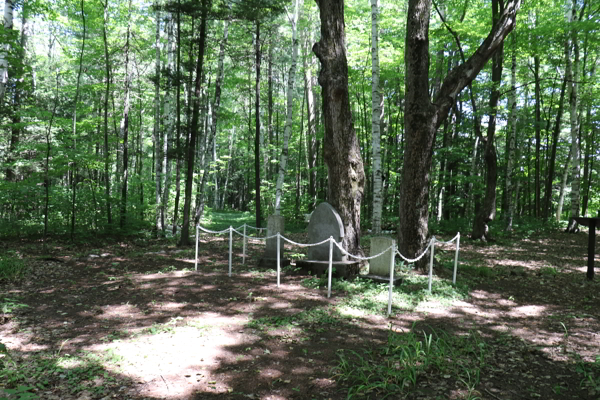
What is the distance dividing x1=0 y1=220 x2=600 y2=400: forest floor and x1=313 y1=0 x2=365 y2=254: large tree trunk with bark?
5.39ft

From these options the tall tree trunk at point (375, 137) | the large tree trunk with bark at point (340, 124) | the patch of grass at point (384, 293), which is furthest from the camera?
the tall tree trunk at point (375, 137)

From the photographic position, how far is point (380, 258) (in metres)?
7.36

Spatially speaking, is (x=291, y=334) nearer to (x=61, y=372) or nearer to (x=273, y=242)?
(x=61, y=372)

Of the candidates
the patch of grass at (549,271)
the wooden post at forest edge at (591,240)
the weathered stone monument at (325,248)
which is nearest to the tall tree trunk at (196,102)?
the weathered stone monument at (325,248)

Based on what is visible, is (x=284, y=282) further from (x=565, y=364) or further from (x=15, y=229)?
(x=15, y=229)

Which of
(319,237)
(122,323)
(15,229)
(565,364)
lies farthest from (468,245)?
(15,229)

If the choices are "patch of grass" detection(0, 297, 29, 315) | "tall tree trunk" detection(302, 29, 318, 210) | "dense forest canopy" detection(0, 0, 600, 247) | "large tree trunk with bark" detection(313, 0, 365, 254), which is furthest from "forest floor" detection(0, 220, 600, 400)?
"tall tree trunk" detection(302, 29, 318, 210)

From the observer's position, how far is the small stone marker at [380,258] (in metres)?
7.11

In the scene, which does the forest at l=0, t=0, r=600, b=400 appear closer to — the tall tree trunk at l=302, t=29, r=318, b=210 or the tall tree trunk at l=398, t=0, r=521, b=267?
the tall tree trunk at l=398, t=0, r=521, b=267

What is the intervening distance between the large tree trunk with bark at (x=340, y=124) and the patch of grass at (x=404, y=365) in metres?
3.77

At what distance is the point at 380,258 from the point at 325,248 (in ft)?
4.03

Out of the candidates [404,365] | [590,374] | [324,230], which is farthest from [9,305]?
[590,374]

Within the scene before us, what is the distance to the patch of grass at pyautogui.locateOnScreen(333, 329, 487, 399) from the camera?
3.34m

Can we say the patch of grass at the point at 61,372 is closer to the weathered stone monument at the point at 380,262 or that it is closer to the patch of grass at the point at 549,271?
the weathered stone monument at the point at 380,262
